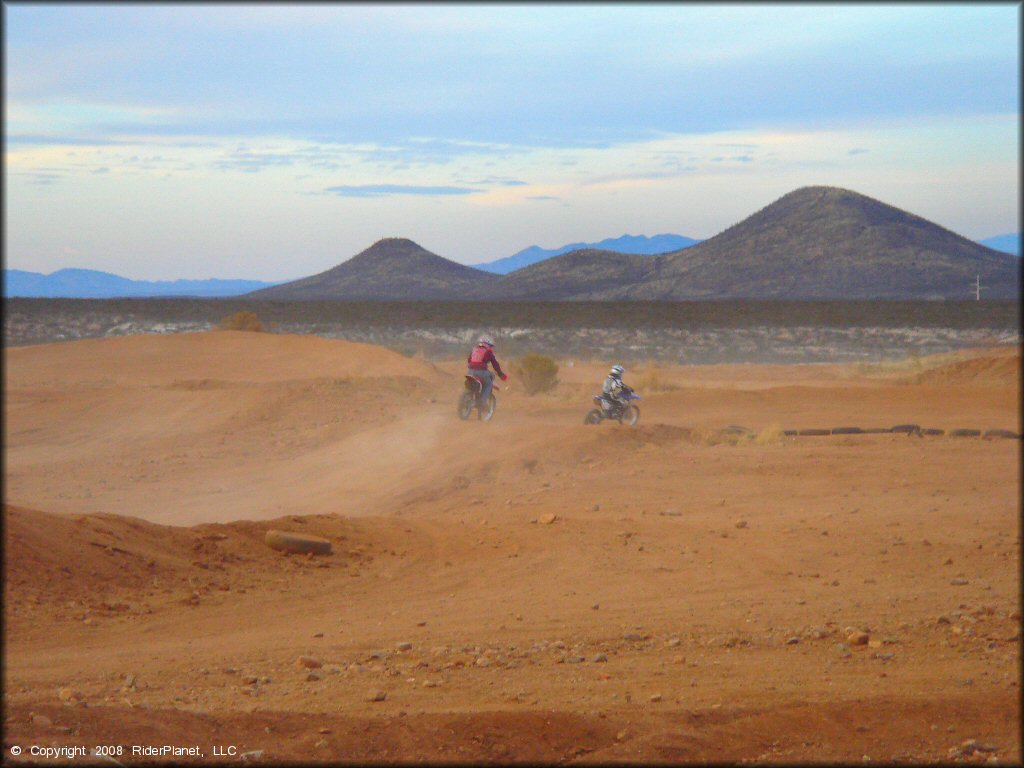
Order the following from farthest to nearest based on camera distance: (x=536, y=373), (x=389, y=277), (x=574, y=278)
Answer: (x=574, y=278) < (x=389, y=277) < (x=536, y=373)

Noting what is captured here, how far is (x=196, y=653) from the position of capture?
6527mm

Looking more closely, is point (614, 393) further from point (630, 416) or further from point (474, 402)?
point (474, 402)

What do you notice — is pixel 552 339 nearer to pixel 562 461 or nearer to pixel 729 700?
pixel 562 461

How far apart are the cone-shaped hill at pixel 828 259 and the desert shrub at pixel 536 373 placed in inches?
2959

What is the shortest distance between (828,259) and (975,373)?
81999 mm

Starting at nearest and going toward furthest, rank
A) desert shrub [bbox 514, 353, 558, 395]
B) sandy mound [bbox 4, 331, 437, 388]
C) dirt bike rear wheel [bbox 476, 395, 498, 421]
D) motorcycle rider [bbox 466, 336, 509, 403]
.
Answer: motorcycle rider [bbox 466, 336, 509, 403]
dirt bike rear wheel [bbox 476, 395, 498, 421]
desert shrub [bbox 514, 353, 558, 395]
sandy mound [bbox 4, 331, 437, 388]

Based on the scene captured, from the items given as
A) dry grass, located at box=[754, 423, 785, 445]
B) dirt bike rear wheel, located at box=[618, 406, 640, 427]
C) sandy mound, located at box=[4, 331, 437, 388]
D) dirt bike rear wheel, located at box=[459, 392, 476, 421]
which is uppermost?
sandy mound, located at box=[4, 331, 437, 388]

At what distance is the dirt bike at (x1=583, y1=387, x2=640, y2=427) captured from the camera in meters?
15.9

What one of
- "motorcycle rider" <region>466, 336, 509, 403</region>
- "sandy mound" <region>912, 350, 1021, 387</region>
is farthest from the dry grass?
"sandy mound" <region>912, 350, 1021, 387</region>

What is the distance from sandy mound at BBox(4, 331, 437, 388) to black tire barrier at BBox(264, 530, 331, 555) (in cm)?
1258

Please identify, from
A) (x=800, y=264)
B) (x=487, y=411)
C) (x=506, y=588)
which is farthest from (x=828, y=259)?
(x=506, y=588)

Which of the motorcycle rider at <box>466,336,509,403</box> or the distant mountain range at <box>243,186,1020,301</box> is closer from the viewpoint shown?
the motorcycle rider at <box>466,336,509,403</box>

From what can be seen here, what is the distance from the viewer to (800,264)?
104 m

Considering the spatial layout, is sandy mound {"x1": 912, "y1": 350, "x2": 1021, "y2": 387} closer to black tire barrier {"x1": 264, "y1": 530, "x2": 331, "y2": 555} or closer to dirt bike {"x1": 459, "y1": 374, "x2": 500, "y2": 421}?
dirt bike {"x1": 459, "y1": 374, "x2": 500, "y2": 421}
